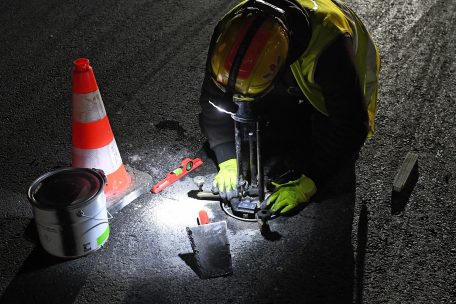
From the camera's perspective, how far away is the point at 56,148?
459cm

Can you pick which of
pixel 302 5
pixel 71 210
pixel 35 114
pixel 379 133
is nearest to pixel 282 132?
pixel 379 133

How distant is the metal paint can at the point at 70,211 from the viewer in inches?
128

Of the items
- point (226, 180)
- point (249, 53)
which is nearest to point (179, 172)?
point (226, 180)

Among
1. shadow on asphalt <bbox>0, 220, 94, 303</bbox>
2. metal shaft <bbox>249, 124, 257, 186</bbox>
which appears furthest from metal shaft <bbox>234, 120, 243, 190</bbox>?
shadow on asphalt <bbox>0, 220, 94, 303</bbox>

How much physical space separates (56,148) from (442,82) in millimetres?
3494

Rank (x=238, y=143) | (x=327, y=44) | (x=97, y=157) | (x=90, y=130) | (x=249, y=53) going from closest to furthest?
1. (x=249, y=53)
2. (x=327, y=44)
3. (x=238, y=143)
4. (x=90, y=130)
5. (x=97, y=157)

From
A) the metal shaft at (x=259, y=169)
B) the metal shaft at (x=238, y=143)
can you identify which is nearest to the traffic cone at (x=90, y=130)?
the metal shaft at (x=238, y=143)

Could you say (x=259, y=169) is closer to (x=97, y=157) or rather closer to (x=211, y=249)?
(x=211, y=249)

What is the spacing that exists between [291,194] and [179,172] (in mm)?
888

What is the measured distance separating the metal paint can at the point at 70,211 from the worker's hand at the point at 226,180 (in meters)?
0.82

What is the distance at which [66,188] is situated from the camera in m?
3.40

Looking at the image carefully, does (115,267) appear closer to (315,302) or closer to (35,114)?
(315,302)

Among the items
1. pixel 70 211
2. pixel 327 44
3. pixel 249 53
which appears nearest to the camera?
pixel 249 53

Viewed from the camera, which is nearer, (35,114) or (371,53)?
(371,53)
